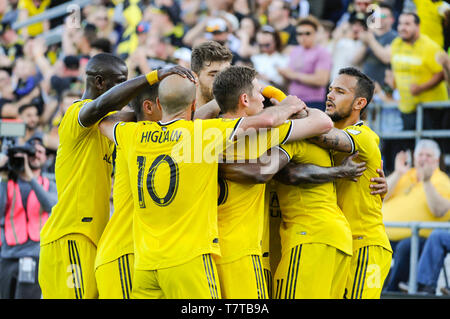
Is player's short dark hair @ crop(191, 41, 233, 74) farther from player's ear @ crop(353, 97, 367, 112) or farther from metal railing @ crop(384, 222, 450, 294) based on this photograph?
metal railing @ crop(384, 222, 450, 294)

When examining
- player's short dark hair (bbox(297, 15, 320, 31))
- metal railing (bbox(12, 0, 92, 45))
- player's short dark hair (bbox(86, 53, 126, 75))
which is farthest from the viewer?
metal railing (bbox(12, 0, 92, 45))

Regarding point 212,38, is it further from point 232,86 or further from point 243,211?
point 243,211

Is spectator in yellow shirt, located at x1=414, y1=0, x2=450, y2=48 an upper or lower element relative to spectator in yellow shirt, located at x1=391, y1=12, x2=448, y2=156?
upper

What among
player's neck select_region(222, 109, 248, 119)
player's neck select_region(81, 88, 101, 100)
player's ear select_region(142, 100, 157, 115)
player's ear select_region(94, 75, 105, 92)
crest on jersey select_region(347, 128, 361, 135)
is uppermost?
player's ear select_region(94, 75, 105, 92)

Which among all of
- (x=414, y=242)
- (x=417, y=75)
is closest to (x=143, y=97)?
(x=414, y=242)

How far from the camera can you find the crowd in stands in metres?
10.5

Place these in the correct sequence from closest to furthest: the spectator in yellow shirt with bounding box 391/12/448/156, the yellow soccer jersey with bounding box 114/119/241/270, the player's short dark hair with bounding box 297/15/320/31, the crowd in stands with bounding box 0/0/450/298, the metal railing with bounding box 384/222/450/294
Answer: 1. the yellow soccer jersey with bounding box 114/119/241/270
2. the metal railing with bounding box 384/222/450/294
3. the spectator in yellow shirt with bounding box 391/12/448/156
4. the crowd in stands with bounding box 0/0/450/298
5. the player's short dark hair with bounding box 297/15/320/31

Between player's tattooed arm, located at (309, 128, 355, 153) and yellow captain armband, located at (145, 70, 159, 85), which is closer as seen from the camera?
yellow captain armband, located at (145, 70, 159, 85)

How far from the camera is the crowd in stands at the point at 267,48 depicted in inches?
415

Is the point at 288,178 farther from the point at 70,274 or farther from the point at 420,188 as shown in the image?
the point at 420,188

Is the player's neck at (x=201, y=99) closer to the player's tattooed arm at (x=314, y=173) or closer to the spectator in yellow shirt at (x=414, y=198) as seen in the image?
the player's tattooed arm at (x=314, y=173)

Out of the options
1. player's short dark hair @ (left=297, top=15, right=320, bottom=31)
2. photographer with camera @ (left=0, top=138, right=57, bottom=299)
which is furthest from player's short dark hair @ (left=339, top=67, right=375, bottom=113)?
player's short dark hair @ (left=297, top=15, right=320, bottom=31)

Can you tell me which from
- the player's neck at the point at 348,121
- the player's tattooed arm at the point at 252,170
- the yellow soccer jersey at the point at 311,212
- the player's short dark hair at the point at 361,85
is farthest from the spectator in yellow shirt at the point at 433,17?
the player's tattooed arm at the point at 252,170

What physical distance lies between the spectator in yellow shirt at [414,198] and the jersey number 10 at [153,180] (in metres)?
5.08
